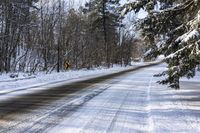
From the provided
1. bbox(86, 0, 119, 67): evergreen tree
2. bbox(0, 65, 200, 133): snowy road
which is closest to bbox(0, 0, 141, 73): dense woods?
bbox(86, 0, 119, 67): evergreen tree

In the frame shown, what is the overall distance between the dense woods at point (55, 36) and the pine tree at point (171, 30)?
7.14ft

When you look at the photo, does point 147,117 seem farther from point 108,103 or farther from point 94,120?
point 108,103

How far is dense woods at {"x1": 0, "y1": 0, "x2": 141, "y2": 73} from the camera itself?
111 ft

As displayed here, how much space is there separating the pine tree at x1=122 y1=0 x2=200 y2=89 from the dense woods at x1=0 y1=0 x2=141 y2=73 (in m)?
2.18

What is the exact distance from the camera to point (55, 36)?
47250 millimetres

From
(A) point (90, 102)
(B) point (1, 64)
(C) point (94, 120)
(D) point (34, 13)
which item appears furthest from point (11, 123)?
(D) point (34, 13)

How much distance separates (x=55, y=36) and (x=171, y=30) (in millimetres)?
33315

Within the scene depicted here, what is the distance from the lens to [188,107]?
12.5 m

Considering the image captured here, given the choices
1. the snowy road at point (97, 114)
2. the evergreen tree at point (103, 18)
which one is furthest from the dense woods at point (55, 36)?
the snowy road at point (97, 114)

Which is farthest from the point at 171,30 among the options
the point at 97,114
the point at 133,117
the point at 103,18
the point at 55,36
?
the point at 103,18

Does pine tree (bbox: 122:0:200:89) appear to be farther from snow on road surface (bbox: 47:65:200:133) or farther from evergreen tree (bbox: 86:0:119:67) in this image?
evergreen tree (bbox: 86:0:119:67)

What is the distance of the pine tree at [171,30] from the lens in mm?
12962

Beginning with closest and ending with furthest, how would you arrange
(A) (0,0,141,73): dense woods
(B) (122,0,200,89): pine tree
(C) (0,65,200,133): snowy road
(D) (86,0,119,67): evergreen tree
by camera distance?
(C) (0,65,200,133): snowy road, (B) (122,0,200,89): pine tree, (A) (0,0,141,73): dense woods, (D) (86,0,119,67): evergreen tree

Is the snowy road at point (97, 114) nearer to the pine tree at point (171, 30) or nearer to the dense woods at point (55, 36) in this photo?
the pine tree at point (171, 30)
